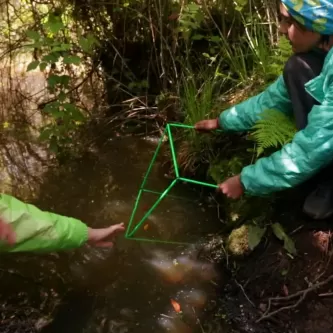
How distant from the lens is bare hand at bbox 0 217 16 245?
6.06ft

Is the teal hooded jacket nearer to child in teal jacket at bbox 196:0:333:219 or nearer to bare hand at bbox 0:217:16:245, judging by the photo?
child in teal jacket at bbox 196:0:333:219

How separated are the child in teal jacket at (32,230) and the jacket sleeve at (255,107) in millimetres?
1062

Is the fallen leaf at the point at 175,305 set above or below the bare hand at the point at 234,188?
below

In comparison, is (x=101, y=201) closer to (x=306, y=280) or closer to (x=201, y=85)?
(x=201, y=85)

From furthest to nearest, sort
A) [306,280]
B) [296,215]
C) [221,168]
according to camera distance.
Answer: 1. [221,168]
2. [296,215]
3. [306,280]

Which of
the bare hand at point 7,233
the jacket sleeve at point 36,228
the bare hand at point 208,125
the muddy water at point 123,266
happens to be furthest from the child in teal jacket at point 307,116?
the bare hand at point 7,233

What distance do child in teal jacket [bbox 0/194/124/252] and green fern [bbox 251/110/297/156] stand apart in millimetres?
971

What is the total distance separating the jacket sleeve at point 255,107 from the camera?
8.05 ft

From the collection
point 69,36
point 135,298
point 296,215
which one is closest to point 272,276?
point 296,215

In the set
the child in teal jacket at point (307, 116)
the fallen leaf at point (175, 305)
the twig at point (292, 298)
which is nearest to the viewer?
the child in teal jacket at point (307, 116)

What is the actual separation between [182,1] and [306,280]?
2.27 meters

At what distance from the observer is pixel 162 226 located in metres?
2.87

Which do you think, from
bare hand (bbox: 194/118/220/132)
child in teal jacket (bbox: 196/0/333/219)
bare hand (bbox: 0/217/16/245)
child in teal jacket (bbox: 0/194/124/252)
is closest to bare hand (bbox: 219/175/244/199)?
child in teal jacket (bbox: 196/0/333/219)

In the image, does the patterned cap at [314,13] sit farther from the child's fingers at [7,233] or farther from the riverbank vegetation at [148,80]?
the child's fingers at [7,233]
